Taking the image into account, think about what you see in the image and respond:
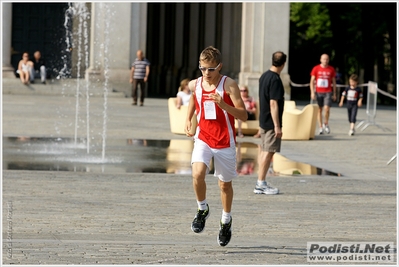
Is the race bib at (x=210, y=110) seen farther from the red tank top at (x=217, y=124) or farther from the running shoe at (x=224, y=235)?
the running shoe at (x=224, y=235)

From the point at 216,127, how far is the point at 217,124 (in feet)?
0.10

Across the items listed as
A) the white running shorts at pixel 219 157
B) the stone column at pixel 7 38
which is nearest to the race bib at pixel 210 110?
the white running shorts at pixel 219 157

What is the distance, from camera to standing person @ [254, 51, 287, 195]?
39.9ft

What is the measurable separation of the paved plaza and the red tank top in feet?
2.78

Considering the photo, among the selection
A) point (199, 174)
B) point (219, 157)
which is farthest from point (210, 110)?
point (199, 174)

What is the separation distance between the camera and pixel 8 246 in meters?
8.30

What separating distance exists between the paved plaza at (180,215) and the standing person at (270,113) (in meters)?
0.23

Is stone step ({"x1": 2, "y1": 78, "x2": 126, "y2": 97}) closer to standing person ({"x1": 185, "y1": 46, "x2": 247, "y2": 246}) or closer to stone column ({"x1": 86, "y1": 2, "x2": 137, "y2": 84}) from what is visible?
stone column ({"x1": 86, "y1": 2, "x2": 137, "y2": 84})

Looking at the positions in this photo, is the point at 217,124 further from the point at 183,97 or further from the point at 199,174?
the point at 183,97

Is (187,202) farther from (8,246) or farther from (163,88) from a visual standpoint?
(163,88)

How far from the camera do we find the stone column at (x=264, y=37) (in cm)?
3612

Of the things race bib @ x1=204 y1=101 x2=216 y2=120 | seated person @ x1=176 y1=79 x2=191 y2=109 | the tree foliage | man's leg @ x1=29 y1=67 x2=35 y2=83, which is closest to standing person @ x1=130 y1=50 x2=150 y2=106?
man's leg @ x1=29 y1=67 x2=35 y2=83

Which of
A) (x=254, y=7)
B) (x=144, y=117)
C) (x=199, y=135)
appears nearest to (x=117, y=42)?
(x=254, y=7)

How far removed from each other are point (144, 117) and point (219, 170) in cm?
1704
